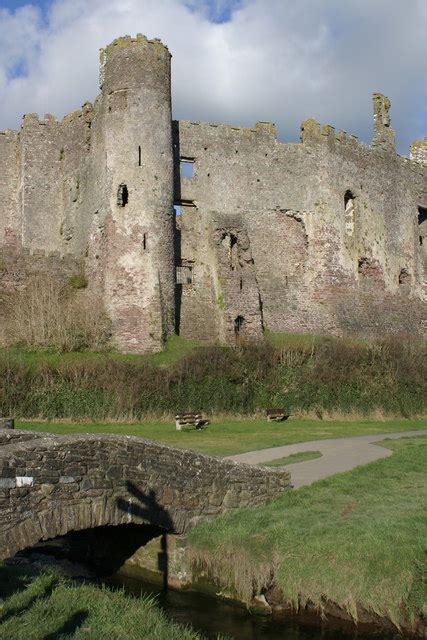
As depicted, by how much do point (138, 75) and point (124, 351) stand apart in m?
10.6

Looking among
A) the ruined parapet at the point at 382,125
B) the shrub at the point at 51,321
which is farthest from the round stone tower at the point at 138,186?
the ruined parapet at the point at 382,125

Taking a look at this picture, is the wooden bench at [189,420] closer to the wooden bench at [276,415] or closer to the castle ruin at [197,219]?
the wooden bench at [276,415]

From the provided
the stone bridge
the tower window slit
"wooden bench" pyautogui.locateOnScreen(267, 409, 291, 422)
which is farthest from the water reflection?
the tower window slit

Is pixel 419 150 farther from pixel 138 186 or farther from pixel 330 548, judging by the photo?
pixel 330 548

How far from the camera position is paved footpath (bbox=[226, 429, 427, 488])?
14.3 m

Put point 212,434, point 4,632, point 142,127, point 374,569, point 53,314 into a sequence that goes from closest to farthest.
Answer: point 4,632 < point 374,569 < point 212,434 < point 53,314 < point 142,127

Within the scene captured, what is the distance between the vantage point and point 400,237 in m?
39.0

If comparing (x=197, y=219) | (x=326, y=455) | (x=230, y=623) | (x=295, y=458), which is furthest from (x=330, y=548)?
(x=197, y=219)

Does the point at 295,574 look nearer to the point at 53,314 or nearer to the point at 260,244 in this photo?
the point at 53,314

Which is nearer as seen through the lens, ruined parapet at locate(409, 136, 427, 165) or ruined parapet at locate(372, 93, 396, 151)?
ruined parapet at locate(372, 93, 396, 151)

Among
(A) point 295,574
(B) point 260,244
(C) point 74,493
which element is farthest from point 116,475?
(B) point 260,244

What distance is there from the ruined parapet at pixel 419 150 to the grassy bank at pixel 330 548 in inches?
1307

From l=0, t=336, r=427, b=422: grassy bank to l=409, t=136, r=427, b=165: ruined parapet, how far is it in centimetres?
1658

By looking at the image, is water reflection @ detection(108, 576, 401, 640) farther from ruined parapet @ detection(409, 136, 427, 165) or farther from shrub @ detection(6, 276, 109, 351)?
ruined parapet @ detection(409, 136, 427, 165)
